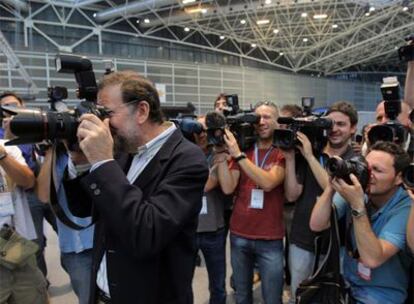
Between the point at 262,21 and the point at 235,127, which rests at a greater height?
the point at 262,21

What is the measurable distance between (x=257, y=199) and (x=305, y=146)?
1.70 feet

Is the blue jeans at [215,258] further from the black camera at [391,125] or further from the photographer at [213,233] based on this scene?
the black camera at [391,125]

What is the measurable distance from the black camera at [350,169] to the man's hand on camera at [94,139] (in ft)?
3.18

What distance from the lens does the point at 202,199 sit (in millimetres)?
1680

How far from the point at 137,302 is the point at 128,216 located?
12.8 inches

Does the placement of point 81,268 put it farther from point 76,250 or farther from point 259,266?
point 259,266

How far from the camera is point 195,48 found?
76.3 feet

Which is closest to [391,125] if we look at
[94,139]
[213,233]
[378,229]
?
[378,229]

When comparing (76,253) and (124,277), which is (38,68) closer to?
(76,253)

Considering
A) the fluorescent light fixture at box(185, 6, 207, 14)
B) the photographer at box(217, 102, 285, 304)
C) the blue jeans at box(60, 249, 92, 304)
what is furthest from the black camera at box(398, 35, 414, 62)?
the fluorescent light fixture at box(185, 6, 207, 14)

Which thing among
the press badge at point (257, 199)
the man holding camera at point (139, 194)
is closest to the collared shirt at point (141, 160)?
the man holding camera at point (139, 194)

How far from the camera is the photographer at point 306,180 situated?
254 centimetres

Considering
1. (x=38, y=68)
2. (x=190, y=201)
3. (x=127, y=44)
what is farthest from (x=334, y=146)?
(x=127, y=44)

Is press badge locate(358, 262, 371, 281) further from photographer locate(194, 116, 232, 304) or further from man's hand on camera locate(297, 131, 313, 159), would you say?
photographer locate(194, 116, 232, 304)
